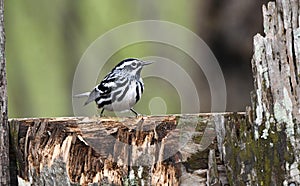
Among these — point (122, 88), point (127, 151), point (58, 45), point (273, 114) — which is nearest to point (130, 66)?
point (122, 88)

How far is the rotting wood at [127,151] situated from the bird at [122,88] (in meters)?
0.86

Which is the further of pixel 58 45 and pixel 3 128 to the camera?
pixel 58 45

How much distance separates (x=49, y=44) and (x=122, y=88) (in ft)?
17.9

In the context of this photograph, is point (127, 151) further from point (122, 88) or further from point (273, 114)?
point (122, 88)

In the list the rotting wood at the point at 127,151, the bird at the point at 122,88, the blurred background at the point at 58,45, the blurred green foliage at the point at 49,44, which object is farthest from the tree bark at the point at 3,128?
the blurred green foliage at the point at 49,44

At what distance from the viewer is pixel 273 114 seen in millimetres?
1764

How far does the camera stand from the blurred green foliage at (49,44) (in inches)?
315

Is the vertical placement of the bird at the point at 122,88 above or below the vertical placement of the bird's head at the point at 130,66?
below

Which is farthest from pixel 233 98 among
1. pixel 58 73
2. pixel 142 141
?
pixel 58 73

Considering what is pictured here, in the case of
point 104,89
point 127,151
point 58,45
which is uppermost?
point 58,45

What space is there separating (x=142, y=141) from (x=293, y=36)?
1.41 ft

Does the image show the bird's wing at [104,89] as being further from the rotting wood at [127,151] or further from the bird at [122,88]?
the rotting wood at [127,151]

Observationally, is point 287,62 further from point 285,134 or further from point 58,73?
point 58,73

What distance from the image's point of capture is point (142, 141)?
72.7 inches
